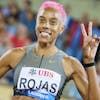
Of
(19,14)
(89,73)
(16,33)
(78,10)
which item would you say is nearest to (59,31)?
(89,73)

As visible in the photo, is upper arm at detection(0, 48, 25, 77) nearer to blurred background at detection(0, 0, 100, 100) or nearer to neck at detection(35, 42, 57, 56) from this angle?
neck at detection(35, 42, 57, 56)

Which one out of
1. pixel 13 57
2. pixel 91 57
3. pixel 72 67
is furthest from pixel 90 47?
pixel 13 57

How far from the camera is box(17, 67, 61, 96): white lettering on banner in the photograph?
410 centimetres

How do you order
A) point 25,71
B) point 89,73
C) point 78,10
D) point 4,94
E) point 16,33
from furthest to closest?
point 78,10 → point 16,33 → point 4,94 → point 25,71 → point 89,73

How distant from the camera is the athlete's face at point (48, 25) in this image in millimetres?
4121

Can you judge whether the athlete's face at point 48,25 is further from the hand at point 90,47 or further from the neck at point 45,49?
the hand at point 90,47

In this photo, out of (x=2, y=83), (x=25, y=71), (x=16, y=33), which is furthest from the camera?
(x=16, y=33)

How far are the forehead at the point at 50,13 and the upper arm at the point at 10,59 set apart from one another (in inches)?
15.0

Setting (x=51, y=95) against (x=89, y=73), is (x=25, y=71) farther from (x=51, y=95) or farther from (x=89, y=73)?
(x=89, y=73)

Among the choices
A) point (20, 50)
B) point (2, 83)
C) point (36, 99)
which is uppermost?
point (20, 50)

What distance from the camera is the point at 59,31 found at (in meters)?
4.26

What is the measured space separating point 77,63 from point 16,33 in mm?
4115

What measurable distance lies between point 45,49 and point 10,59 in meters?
0.32

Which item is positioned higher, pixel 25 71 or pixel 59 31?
pixel 59 31
